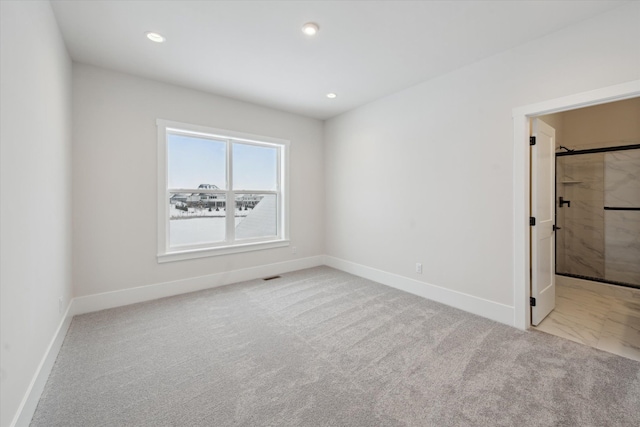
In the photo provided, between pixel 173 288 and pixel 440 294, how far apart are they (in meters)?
3.49

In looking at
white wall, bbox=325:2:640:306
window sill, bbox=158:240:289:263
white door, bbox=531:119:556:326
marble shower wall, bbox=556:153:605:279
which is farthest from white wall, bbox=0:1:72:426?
marble shower wall, bbox=556:153:605:279

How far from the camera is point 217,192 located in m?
4.09

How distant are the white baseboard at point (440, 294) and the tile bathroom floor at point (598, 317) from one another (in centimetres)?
35

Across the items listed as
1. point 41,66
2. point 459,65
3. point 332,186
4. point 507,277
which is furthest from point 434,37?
point 41,66

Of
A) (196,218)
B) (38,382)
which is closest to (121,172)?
(196,218)

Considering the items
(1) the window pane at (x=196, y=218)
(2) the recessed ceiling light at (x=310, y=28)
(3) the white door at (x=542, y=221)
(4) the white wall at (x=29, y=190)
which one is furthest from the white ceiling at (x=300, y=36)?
(1) the window pane at (x=196, y=218)

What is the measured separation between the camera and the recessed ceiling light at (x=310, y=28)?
2357 mm

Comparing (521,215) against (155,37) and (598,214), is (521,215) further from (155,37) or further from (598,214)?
(155,37)

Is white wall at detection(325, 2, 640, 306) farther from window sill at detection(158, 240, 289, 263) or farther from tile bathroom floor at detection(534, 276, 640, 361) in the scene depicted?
window sill at detection(158, 240, 289, 263)

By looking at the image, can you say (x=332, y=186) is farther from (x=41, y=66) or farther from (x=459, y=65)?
(x=41, y=66)

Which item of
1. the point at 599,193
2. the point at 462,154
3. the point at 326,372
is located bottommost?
the point at 326,372

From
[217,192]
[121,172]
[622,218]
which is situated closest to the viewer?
[121,172]

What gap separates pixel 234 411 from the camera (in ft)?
5.36

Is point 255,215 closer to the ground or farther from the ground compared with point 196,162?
closer to the ground
